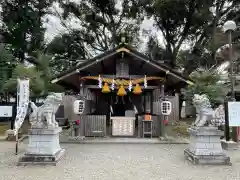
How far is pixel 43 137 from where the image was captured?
5.73 metres

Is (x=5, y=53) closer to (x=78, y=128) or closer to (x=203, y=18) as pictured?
(x=78, y=128)

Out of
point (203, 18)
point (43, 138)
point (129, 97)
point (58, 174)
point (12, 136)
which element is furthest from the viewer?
point (203, 18)

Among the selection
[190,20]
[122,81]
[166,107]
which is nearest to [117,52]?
[122,81]

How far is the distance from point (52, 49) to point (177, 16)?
1067 cm

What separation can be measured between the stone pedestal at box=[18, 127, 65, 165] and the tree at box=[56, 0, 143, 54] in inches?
643

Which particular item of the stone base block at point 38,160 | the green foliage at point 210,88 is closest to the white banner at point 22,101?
the stone base block at point 38,160

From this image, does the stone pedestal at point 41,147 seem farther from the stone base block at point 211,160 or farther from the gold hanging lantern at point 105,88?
the gold hanging lantern at point 105,88

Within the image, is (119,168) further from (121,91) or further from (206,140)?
(121,91)

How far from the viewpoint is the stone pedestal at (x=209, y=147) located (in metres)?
5.59

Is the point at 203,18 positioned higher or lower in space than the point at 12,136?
higher

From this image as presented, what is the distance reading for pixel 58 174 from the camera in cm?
473

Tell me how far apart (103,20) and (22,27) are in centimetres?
697

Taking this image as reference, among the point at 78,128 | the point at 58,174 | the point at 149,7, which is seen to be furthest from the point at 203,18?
the point at 58,174

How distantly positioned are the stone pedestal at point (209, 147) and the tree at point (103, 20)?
53.2 ft
